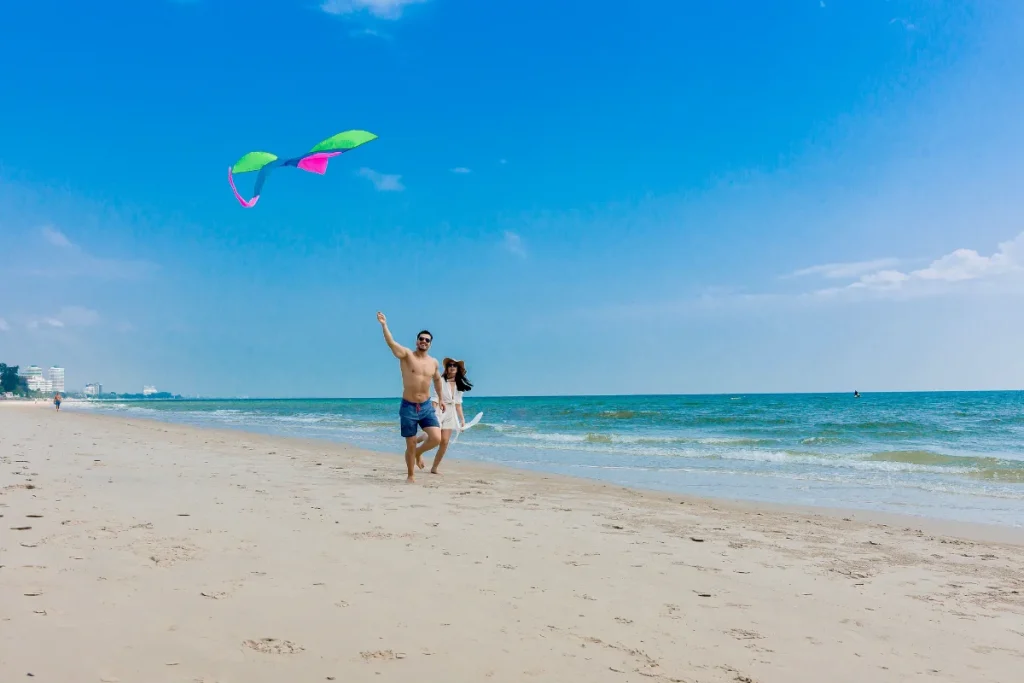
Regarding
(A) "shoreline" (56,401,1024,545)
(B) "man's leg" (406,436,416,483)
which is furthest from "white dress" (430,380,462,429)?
(A) "shoreline" (56,401,1024,545)

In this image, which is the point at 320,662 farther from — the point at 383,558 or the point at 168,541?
the point at 168,541

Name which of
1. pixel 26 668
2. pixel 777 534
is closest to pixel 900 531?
pixel 777 534

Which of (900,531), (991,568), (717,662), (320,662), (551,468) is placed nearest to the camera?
(320,662)

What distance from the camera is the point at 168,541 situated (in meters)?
4.88

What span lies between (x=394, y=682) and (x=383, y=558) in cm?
201

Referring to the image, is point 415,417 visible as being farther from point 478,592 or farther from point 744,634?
point 744,634

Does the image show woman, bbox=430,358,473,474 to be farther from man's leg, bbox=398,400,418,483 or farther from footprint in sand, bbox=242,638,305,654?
footprint in sand, bbox=242,638,305,654

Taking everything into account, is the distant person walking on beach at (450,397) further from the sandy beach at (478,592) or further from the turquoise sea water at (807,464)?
the sandy beach at (478,592)

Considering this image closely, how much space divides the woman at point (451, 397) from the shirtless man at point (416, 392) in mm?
381

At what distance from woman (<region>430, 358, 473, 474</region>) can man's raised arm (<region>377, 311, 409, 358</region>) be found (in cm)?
106

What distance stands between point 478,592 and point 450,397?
5.93 metres

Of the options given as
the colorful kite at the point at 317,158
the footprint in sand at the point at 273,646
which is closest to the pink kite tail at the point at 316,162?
the colorful kite at the point at 317,158

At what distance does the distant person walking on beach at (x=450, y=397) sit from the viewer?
9.80 meters

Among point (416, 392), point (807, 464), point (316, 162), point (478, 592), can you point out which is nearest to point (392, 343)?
point (416, 392)
